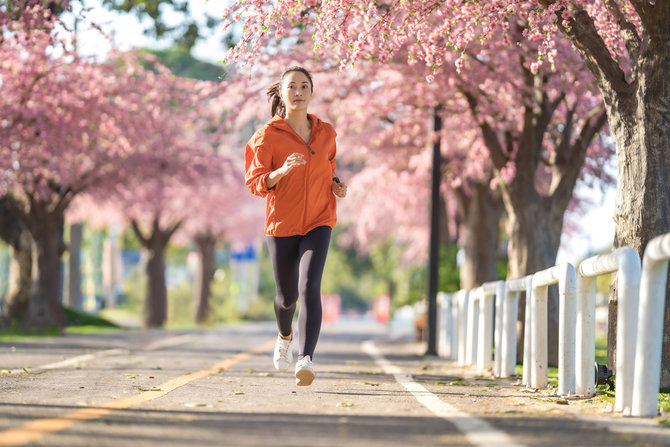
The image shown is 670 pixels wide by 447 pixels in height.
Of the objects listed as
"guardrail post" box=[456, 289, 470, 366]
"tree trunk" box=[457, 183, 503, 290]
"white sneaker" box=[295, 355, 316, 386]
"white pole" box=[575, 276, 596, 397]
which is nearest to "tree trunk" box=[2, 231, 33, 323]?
"tree trunk" box=[457, 183, 503, 290]

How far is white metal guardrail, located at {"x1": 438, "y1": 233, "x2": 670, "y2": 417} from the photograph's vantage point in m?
6.11

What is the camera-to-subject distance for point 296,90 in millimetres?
7922

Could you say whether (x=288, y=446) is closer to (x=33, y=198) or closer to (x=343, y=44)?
(x=343, y=44)

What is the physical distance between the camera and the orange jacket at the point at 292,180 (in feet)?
25.7

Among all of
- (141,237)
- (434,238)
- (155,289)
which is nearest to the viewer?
(434,238)

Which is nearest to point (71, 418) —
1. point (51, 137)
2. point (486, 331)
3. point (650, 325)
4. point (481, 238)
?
point (650, 325)

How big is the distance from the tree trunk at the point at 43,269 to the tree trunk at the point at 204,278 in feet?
64.6

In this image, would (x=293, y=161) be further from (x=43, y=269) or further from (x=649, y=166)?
(x=43, y=269)

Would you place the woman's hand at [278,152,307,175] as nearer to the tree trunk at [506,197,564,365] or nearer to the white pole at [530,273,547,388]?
the white pole at [530,273,547,388]

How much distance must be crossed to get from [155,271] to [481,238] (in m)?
17.7

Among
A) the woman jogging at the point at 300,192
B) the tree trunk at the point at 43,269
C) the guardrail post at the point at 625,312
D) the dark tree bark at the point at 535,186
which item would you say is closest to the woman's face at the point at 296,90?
the woman jogging at the point at 300,192

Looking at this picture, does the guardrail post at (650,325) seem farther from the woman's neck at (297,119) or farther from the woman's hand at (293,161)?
the woman's neck at (297,119)

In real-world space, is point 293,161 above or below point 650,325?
above

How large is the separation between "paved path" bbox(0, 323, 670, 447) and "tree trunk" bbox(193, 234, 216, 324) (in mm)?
34336
